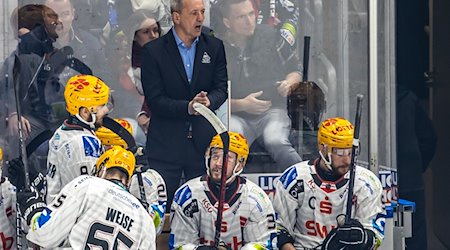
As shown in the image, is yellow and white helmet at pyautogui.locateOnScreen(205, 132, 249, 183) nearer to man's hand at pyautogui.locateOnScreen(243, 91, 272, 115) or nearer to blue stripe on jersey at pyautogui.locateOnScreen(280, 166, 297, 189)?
blue stripe on jersey at pyautogui.locateOnScreen(280, 166, 297, 189)

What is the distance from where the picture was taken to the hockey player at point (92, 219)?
8.12 metres

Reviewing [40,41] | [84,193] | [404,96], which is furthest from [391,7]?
[84,193]

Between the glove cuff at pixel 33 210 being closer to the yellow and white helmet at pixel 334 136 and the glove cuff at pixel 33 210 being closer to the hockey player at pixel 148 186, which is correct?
the hockey player at pixel 148 186

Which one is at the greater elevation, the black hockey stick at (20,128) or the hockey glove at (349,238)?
the black hockey stick at (20,128)

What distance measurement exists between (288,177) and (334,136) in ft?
1.16

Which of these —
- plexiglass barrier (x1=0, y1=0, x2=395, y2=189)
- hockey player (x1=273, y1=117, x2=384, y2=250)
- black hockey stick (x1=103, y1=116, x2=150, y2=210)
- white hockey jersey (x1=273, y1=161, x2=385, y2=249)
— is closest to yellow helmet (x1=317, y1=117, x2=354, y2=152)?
hockey player (x1=273, y1=117, x2=384, y2=250)

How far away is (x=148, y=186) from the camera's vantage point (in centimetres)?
937

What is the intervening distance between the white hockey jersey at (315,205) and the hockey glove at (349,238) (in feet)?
0.30

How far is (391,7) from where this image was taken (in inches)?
396

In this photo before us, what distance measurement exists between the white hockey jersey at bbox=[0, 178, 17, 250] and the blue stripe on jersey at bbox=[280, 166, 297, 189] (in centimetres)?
154

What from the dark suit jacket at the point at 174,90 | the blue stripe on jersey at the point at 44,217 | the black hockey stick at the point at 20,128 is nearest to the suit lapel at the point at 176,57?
the dark suit jacket at the point at 174,90

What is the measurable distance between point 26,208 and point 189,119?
1322 mm

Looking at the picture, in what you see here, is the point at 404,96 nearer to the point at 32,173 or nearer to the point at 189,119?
the point at 189,119

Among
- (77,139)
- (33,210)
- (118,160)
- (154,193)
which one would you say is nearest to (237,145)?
(154,193)
